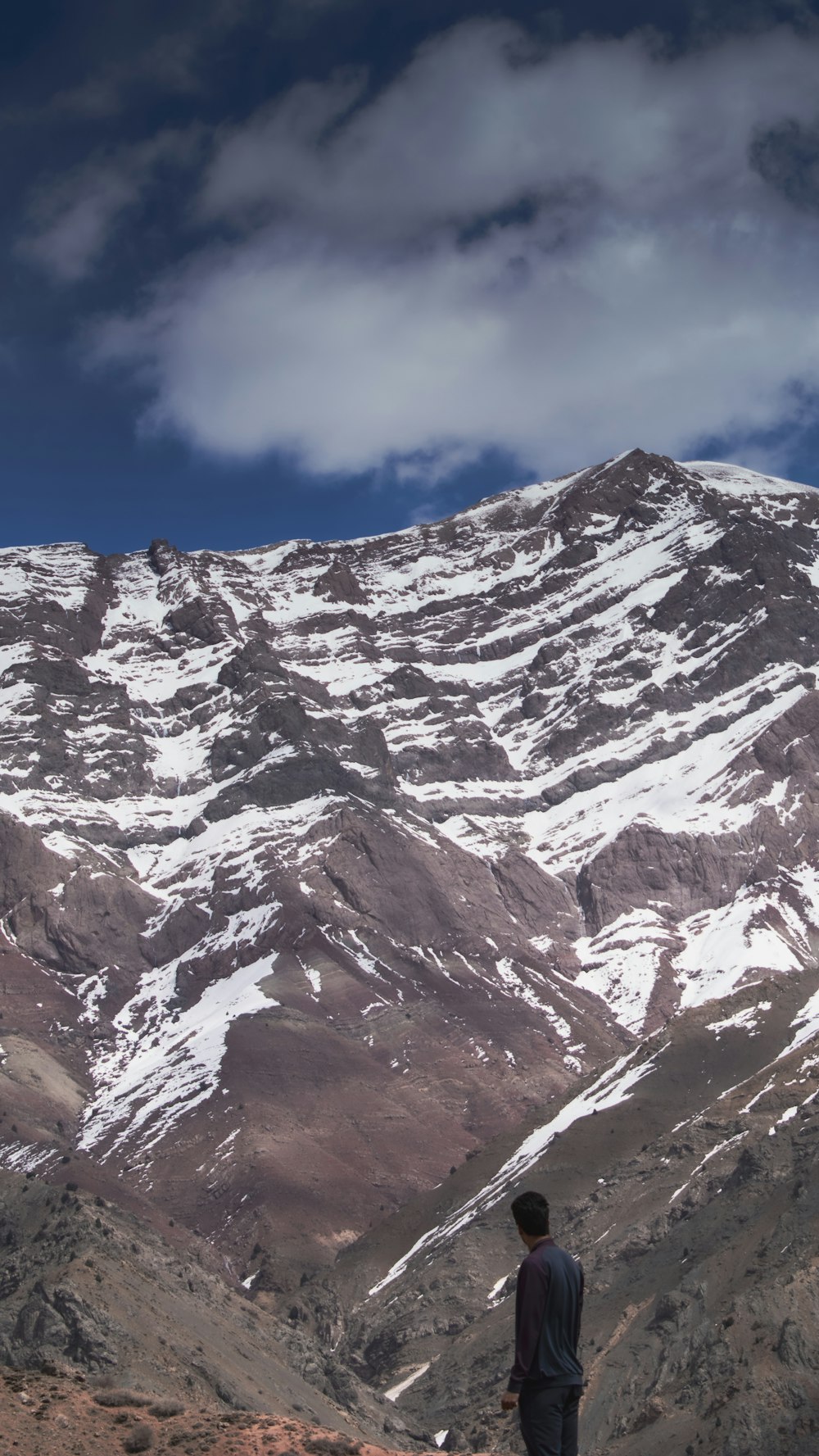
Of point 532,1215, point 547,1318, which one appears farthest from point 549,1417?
point 532,1215

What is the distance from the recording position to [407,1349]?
133500mm

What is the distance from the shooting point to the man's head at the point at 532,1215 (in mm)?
19406

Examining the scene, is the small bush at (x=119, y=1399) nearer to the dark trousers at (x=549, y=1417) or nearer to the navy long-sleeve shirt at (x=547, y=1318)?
the dark trousers at (x=549, y=1417)

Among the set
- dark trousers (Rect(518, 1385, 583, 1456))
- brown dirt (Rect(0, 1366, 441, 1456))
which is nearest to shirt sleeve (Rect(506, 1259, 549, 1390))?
dark trousers (Rect(518, 1385, 583, 1456))

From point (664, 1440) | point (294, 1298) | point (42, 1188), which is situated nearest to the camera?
point (664, 1440)

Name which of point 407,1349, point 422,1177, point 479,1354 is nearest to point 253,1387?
point 479,1354

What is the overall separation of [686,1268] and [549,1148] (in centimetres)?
5896

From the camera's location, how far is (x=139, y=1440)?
1419 inches

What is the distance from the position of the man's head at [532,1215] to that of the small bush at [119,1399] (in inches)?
927

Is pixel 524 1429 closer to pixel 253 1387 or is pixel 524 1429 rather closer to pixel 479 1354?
pixel 253 1387

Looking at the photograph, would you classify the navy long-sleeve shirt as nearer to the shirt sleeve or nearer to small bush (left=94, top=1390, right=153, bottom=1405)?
the shirt sleeve

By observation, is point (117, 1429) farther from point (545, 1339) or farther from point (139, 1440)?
point (545, 1339)

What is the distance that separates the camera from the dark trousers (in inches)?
762

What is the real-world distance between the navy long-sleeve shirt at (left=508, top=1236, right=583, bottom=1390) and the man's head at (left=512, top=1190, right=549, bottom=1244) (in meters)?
0.15
